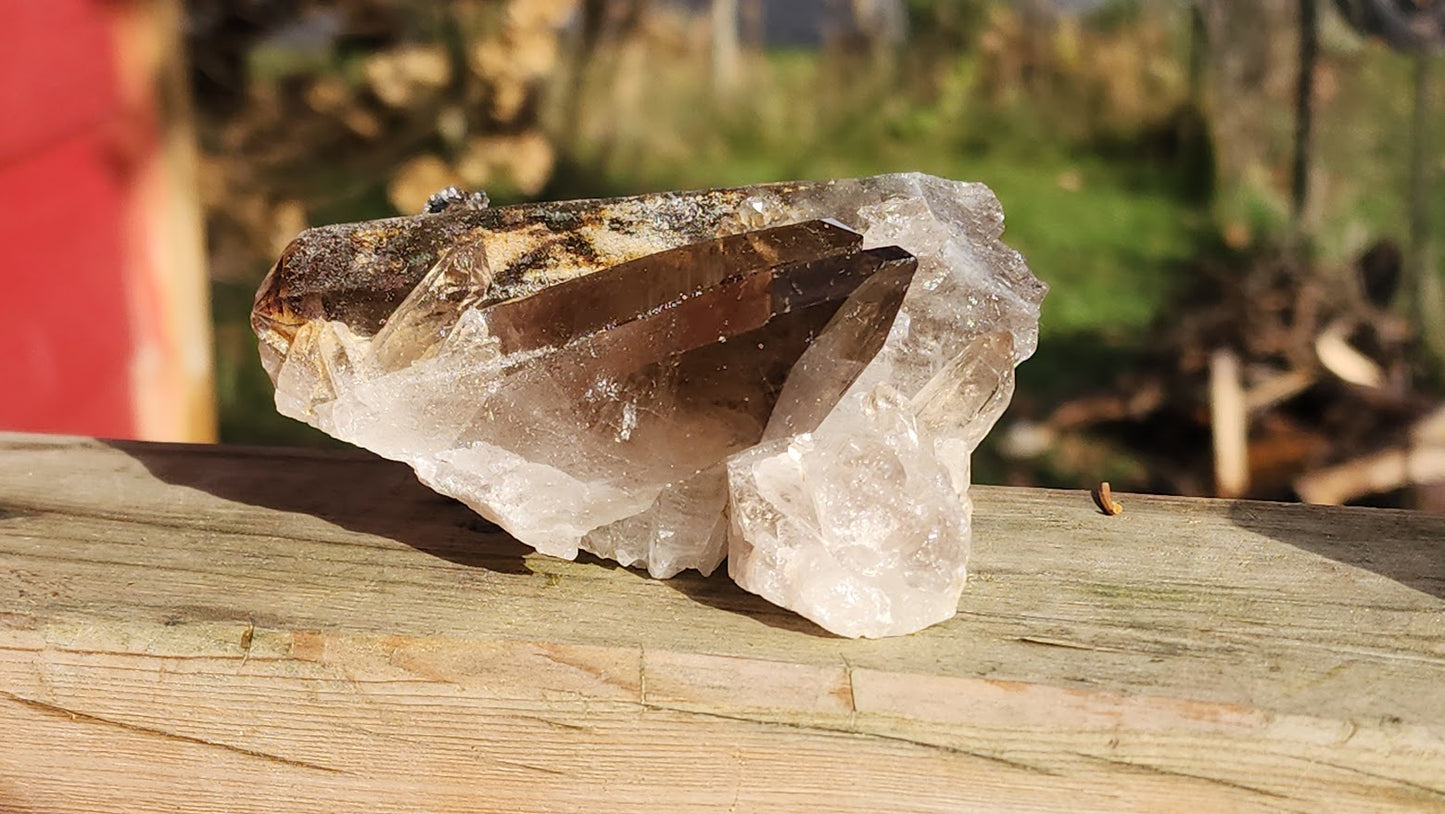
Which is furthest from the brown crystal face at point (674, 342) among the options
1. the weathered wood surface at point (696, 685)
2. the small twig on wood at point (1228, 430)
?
the small twig on wood at point (1228, 430)

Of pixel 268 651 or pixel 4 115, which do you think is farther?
pixel 4 115

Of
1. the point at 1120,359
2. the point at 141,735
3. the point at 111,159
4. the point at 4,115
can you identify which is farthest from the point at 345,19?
the point at 141,735

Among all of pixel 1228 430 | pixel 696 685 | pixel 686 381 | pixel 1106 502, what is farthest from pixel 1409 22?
pixel 696 685

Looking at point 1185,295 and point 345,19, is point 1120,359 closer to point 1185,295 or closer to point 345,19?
point 1185,295

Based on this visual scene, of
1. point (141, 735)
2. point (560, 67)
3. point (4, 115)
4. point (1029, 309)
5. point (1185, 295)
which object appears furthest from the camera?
point (560, 67)

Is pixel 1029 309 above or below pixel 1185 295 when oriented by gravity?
above

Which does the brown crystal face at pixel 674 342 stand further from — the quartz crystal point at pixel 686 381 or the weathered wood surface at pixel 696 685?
the weathered wood surface at pixel 696 685
